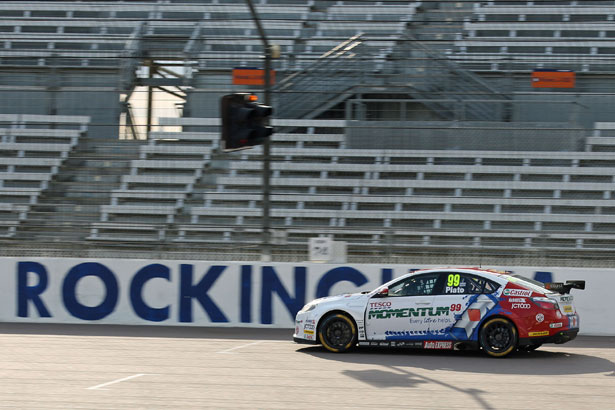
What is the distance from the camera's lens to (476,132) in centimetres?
1764

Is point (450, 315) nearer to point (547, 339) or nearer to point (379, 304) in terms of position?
point (379, 304)

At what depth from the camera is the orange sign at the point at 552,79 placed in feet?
57.8

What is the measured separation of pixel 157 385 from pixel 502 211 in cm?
989

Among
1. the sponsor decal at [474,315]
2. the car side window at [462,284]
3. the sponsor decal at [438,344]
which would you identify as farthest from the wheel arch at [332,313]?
the sponsor decal at [474,315]

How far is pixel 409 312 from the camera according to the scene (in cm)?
1067

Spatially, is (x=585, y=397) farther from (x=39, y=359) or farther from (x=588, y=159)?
(x=588, y=159)

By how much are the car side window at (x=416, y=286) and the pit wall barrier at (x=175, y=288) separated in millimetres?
3367

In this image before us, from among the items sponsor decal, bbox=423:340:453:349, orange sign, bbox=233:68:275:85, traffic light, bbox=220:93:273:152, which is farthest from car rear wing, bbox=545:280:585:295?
orange sign, bbox=233:68:275:85

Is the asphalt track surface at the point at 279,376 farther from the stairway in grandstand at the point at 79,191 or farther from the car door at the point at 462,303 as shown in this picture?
the stairway in grandstand at the point at 79,191

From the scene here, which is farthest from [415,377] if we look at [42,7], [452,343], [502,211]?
[42,7]

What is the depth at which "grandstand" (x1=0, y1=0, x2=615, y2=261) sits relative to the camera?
604 inches

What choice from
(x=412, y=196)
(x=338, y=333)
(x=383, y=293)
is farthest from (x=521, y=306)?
(x=412, y=196)

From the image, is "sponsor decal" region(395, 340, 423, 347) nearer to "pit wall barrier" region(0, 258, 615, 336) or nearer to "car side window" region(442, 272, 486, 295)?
"car side window" region(442, 272, 486, 295)

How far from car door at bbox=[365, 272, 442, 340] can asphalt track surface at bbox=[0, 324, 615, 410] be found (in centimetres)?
33
